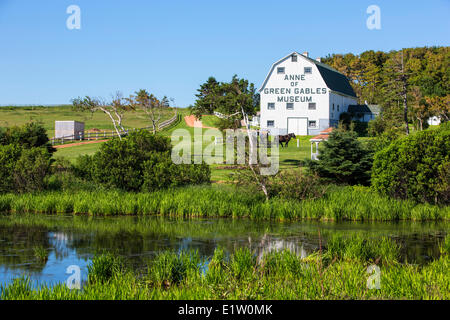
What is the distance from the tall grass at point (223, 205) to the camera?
2212cm

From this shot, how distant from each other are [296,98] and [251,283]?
5398 cm

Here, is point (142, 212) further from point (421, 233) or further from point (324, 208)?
point (421, 233)

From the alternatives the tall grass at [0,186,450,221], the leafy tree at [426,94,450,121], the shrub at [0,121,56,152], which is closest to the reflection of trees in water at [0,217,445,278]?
the tall grass at [0,186,450,221]

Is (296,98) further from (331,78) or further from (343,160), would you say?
(343,160)

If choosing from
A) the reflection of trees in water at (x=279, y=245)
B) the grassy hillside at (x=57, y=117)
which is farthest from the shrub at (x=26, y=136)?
the grassy hillside at (x=57, y=117)

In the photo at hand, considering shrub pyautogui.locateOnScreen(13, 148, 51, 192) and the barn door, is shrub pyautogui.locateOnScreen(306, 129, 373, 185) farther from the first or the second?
the barn door

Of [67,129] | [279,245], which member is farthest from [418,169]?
[67,129]

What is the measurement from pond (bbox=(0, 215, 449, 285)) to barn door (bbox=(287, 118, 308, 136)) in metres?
40.2

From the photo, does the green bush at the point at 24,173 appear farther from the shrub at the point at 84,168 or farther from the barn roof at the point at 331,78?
the barn roof at the point at 331,78

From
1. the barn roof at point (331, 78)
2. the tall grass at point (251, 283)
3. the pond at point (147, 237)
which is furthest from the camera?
the barn roof at point (331, 78)

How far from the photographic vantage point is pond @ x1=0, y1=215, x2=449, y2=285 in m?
14.4

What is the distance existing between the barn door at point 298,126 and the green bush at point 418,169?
1434 inches

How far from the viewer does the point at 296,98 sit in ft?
204
